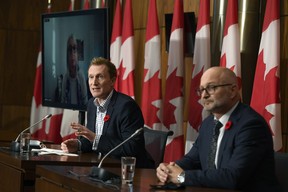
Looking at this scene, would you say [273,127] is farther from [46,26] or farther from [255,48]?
[46,26]

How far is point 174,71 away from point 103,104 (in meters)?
1.45

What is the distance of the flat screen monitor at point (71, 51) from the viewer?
7152 millimetres

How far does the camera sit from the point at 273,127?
18.3 ft

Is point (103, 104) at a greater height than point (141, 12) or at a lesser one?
lesser

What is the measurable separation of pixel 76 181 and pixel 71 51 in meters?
4.06

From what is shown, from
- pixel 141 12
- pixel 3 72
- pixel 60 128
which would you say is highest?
pixel 141 12

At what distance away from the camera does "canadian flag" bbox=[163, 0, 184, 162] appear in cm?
688

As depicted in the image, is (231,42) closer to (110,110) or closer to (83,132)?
(110,110)

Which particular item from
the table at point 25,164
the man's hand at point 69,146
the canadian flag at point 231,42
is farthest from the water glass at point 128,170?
the canadian flag at point 231,42

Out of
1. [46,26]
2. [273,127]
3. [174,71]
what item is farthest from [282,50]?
[46,26]

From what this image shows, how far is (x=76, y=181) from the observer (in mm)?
3764

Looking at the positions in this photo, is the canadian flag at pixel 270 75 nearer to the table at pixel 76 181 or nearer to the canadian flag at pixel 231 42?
the canadian flag at pixel 231 42

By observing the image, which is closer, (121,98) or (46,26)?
(121,98)

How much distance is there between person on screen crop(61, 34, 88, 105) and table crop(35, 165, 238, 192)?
2830 mm
